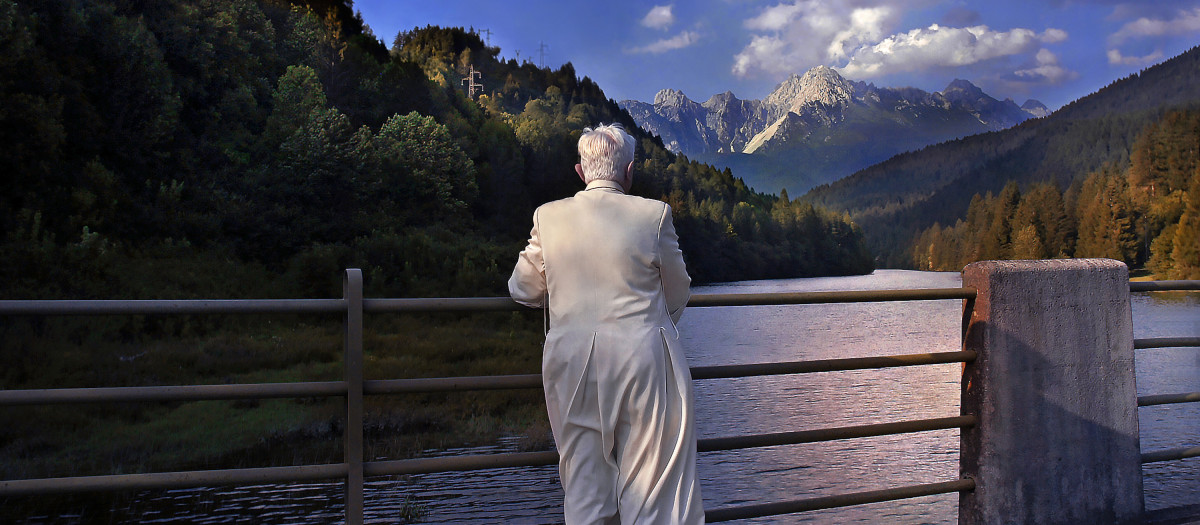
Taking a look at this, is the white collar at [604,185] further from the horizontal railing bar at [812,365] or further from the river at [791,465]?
the river at [791,465]

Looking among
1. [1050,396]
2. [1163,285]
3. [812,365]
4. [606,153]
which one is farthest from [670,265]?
[1163,285]

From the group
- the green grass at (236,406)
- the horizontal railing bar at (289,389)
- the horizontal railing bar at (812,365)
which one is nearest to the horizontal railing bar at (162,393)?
the horizontal railing bar at (289,389)

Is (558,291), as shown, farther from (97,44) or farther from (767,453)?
(97,44)

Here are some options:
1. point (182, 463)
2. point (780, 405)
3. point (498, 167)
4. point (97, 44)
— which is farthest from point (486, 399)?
point (498, 167)

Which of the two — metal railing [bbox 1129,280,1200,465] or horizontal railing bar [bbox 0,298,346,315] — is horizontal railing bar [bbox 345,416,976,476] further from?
metal railing [bbox 1129,280,1200,465]

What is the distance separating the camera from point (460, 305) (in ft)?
9.62

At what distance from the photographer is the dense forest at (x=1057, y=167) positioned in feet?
365

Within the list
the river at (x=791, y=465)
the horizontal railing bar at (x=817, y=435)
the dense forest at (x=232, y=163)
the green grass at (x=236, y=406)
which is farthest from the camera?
the dense forest at (x=232, y=163)

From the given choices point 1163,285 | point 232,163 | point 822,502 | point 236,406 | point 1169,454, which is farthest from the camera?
point 232,163

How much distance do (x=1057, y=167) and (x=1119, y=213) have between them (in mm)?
72936

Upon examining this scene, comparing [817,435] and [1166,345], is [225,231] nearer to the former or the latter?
[817,435]

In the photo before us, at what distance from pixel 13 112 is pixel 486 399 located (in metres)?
19.1

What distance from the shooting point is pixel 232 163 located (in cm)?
4247

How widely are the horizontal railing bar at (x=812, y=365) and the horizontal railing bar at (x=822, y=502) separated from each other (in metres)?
0.47
